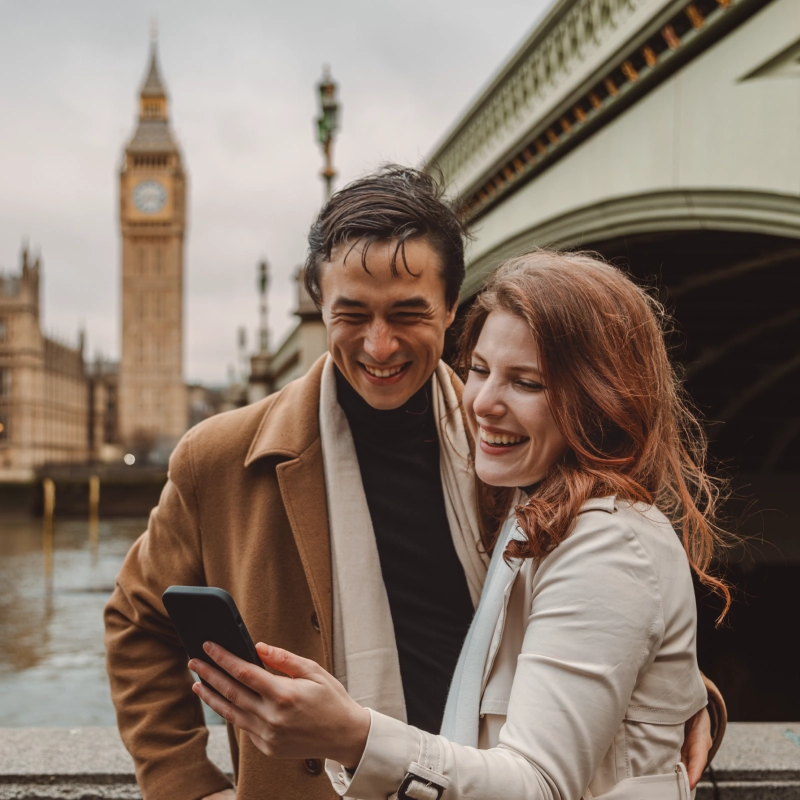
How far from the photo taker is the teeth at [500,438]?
4.28 ft

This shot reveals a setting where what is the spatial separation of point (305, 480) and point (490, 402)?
1.91ft

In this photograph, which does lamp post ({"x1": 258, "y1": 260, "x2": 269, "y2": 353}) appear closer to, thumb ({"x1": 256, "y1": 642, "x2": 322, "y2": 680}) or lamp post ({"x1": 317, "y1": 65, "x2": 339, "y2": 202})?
lamp post ({"x1": 317, "y1": 65, "x2": 339, "y2": 202})

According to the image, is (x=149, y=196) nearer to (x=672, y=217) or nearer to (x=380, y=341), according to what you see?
(x=672, y=217)

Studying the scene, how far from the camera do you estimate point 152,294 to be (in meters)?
76.3

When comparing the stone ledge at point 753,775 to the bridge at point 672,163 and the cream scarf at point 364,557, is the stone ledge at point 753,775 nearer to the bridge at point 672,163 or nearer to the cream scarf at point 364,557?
the bridge at point 672,163

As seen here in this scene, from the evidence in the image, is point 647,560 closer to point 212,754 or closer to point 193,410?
point 212,754

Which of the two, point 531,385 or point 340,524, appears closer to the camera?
point 531,385

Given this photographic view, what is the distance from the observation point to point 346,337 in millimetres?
1722

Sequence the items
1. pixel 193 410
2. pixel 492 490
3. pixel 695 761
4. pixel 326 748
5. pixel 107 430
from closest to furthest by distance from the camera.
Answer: pixel 326 748, pixel 695 761, pixel 492 490, pixel 107 430, pixel 193 410

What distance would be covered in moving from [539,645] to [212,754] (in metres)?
2.10

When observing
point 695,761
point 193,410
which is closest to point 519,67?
point 695,761

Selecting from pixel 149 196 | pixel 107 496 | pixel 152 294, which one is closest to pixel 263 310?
pixel 107 496

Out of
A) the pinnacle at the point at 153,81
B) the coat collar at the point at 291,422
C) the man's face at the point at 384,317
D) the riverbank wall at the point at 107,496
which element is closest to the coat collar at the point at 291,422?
the coat collar at the point at 291,422

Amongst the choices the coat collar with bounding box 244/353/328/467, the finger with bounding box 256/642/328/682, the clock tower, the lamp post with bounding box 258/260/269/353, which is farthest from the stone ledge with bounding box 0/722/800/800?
the clock tower
